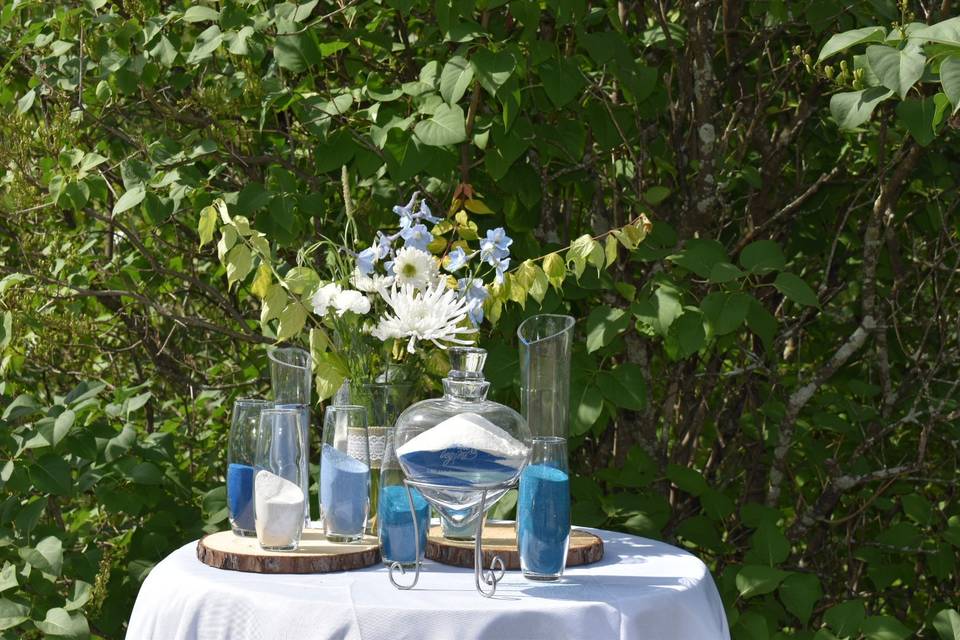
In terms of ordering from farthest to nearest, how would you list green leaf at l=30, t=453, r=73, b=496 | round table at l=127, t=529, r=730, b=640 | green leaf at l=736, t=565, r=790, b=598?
green leaf at l=30, t=453, r=73, b=496 → green leaf at l=736, t=565, r=790, b=598 → round table at l=127, t=529, r=730, b=640

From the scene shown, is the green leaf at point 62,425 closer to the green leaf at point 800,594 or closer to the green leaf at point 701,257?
the green leaf at point 701,257

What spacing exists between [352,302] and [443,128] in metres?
0.72

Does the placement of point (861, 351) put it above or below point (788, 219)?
below

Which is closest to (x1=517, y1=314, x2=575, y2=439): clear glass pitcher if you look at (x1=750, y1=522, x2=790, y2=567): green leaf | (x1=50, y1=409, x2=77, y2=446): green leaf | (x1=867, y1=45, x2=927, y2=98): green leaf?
(x1=867, y1=45, x2=927, y2=98): green leaf

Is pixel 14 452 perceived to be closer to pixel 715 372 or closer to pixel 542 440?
pixel 542 440

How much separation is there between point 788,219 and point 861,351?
0.45m

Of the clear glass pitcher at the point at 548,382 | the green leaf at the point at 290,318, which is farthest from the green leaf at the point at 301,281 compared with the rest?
the clear glass pitcher at the point at 548,382

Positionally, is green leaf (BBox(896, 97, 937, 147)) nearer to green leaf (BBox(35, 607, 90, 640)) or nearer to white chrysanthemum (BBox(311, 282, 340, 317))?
white chrysanthemum (BBox(311, 282, 340, 317))

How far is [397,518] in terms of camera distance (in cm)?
162

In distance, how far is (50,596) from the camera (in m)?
2.40

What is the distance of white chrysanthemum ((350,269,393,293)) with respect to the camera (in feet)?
5.44

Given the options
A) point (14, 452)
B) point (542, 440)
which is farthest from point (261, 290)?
point (14, 452)

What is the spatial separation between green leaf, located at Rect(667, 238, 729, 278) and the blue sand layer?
934 millimetres

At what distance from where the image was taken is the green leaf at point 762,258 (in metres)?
2.24
